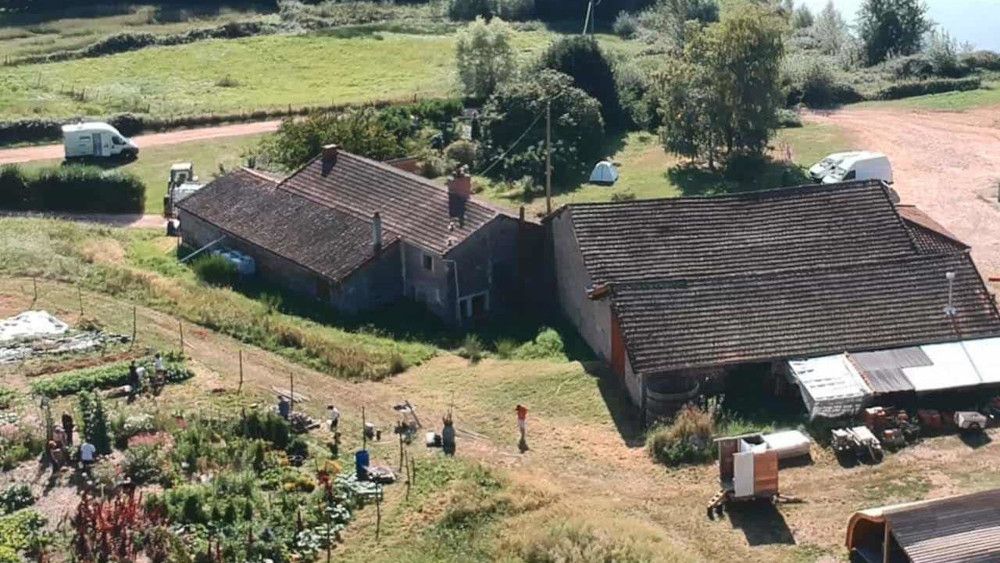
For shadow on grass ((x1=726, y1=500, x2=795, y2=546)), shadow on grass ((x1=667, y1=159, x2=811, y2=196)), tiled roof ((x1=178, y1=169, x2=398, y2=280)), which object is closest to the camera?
shadow on grass ((x1=726, y1=500, x2=795, y2=546))

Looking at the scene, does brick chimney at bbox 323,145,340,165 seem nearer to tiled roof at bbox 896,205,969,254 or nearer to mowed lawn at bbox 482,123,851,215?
mowed lawn at bbox 482,123,851,215

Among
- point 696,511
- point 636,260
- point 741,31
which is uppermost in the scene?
point 741,31

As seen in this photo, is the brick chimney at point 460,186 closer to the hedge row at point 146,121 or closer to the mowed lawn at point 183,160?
the mowed lawn at point 183,160

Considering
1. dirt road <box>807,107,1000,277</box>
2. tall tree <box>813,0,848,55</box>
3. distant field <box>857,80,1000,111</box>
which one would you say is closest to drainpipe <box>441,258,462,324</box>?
dirt road <box>807,107,1000,277</box>

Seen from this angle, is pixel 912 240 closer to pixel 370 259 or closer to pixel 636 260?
pixel 636 260

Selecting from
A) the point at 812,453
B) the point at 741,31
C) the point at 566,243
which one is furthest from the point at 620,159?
the point at 812,453

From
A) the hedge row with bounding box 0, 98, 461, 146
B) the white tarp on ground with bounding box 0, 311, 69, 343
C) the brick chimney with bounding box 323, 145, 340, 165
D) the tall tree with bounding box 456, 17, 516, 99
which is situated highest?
the tall tree with bounding box 456, 17, 516, 99
